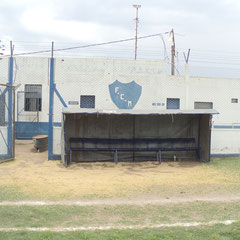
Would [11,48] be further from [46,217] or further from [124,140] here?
[46,217]

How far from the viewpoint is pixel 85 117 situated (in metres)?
11.8

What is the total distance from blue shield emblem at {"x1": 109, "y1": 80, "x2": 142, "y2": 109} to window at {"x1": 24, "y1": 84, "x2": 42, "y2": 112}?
5.71 m

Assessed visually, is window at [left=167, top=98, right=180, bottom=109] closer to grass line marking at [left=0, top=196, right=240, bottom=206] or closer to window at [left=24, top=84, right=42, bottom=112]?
grass line marking at [left=0, top=196, right=240, bottom=206]

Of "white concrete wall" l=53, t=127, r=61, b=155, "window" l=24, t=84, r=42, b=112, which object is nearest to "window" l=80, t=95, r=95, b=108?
"white concrete wall" l=53, t=127, r=61, b=155

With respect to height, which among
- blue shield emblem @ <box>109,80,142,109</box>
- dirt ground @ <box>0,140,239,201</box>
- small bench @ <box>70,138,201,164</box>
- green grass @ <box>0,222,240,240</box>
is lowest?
dirt ground @ <box>0,140,239,201</box>

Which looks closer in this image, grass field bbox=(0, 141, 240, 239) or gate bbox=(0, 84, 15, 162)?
grass field bbox=(0, 141, 240, 239)

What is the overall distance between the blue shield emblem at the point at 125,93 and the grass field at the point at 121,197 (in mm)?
2938

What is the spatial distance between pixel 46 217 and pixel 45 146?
9.17m

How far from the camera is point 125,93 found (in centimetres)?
1307

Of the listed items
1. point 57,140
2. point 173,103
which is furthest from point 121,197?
point 173,103

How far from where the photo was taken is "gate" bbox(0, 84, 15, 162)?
11.7 metres

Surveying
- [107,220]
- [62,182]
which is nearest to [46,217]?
[107,220]

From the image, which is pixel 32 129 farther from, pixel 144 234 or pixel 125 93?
pixel 144 234

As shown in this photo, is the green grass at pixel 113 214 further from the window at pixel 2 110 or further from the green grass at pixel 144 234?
the window at pixel 2 110
